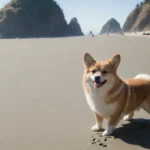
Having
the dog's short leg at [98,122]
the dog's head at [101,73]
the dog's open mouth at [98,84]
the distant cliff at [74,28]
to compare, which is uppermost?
the distant cliff at [74,28]

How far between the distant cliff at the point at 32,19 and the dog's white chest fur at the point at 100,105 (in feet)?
263

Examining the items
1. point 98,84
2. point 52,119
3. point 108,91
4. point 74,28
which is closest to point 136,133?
point 108,91

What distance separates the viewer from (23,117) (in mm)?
4699

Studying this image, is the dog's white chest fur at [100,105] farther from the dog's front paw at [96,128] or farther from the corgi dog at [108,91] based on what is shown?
the dog's front paw at [96,128]

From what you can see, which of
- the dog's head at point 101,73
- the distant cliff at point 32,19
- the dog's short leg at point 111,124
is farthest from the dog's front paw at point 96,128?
the distant cliff at point 32,19

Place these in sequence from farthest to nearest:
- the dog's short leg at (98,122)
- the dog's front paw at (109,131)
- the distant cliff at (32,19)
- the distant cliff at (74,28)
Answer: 1. the distant cliff at (74,28)
2. the distant cliff at (32,19)
3. the dog's short leg at (98,122)
4. the dog's front paw at (109,131)

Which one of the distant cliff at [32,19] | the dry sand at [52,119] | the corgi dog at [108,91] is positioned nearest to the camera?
the dry sand at [52,119]

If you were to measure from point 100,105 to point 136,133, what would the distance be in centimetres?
60

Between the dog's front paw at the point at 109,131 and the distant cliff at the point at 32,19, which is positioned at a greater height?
the distant cliff at the point at 32,19

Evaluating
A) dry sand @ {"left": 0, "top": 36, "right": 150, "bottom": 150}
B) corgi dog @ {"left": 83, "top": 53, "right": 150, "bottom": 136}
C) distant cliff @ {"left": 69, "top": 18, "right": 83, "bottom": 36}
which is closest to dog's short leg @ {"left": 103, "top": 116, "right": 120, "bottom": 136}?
corgi dog @ {"left": 83, "top": 53, "right": 150, "bottom": 136}

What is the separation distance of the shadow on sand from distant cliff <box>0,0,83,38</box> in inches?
3144

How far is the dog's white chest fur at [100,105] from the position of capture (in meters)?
3.94

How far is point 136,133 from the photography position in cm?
405

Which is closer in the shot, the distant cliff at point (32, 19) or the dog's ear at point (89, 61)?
the dog's ear at point (89, 61)
